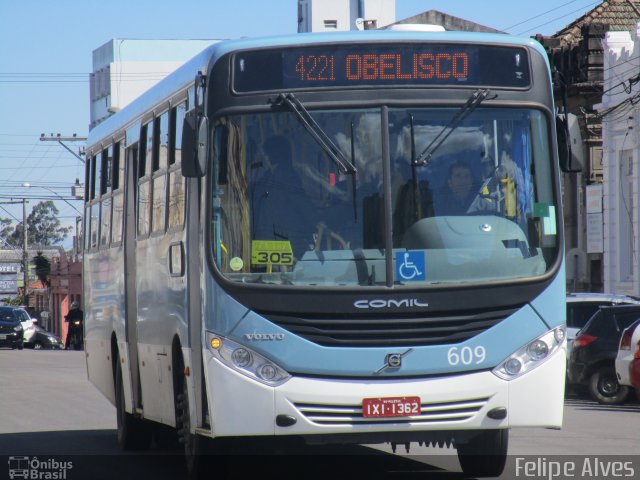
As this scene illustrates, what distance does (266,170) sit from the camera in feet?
32.0

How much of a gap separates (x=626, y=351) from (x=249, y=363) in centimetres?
1115

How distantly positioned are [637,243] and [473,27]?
25.0m

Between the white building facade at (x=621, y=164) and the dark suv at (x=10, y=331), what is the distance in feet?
72.6

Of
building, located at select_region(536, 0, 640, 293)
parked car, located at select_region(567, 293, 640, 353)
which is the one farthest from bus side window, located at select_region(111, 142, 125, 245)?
building, located at select_region(536, 0, 640, 293)

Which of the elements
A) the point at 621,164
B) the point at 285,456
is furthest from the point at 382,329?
the point at 621,164

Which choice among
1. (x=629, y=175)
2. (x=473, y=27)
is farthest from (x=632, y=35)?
(x=473, y=27)

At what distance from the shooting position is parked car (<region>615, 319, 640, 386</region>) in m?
19.5

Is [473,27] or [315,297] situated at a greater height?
[473,27]

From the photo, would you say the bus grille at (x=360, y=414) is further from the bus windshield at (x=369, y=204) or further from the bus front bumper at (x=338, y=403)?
the bus windshield at (x=369, y=204)

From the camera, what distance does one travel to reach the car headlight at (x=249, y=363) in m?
9.53

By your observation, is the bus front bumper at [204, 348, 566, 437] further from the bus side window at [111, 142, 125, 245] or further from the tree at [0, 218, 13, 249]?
the tree at [0, 218, 13, 249]

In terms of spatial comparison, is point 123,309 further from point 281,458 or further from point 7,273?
point 7,273

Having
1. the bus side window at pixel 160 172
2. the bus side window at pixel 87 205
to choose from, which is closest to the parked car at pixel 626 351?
the bus side window at pixel 87 205

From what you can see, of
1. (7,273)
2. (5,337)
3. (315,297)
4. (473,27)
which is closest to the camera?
(315,297)
